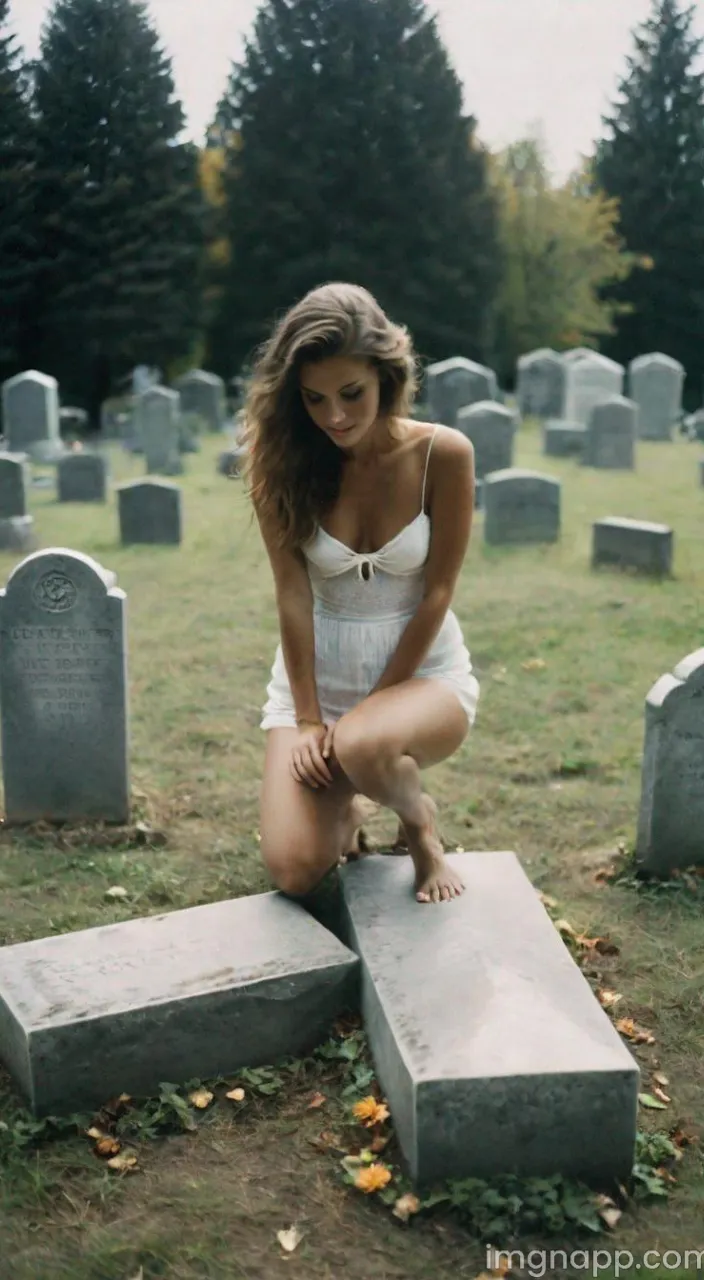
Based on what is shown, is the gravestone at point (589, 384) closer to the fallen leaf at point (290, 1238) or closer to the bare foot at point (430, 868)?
the bare foot at point (430, 868)

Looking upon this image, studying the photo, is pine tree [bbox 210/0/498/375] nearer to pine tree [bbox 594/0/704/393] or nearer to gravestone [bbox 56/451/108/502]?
pine tree [bbox 594/0/704/393]

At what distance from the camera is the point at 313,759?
3.93 meters

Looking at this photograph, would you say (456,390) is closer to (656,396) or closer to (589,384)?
(589,384)

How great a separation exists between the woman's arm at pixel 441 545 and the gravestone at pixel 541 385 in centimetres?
2011

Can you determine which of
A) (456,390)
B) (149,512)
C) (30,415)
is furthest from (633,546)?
(30,415)

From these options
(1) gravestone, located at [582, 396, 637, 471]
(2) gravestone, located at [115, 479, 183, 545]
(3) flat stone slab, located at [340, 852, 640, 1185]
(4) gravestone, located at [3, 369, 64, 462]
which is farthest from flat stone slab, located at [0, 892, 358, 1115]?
(4) gravestone, located at [3, 369, 64, 462]

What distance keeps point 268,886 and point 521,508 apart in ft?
23.0

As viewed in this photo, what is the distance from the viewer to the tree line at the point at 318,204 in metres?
24.5

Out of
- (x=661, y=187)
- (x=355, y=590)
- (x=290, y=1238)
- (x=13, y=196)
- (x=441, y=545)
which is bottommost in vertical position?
(x=290, y=1238)

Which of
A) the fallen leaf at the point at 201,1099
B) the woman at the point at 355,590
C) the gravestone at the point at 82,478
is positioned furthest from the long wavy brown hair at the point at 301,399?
the gravestone at the point at 82,478

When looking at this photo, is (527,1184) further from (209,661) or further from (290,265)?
(290,265)

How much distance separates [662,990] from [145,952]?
1649 millimetres

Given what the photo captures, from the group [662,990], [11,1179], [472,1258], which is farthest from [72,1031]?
[662,990]

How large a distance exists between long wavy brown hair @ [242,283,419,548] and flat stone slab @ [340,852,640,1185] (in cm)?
143
